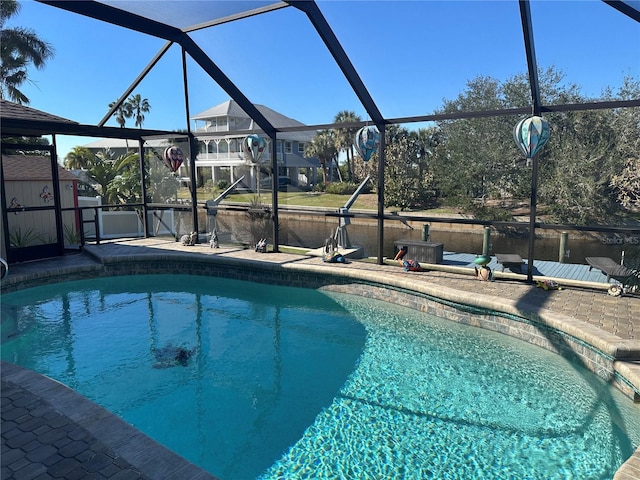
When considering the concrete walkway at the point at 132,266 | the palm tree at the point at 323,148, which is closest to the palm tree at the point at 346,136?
the palm tree at the point at 323,148

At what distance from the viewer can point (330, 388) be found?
231 inches

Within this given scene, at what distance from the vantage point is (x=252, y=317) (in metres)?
8.81

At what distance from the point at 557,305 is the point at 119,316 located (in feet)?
28.3

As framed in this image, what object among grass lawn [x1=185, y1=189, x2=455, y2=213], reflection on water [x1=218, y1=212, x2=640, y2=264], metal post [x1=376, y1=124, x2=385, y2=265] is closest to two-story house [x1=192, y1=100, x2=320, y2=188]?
grass lawn [x1=185, y1=189, x2=455, y2=213]

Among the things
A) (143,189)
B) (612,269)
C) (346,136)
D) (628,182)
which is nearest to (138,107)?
(346,136)

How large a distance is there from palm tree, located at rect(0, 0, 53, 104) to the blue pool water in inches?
861

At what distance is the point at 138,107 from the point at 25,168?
41.4m

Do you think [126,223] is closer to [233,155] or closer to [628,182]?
[233,155]

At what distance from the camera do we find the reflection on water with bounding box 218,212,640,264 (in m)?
18.4

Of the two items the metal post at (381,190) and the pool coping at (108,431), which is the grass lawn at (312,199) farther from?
the pool coping at (108,431)

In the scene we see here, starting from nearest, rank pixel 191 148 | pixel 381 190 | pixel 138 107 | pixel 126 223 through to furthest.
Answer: pixel 381 190, pixel 191 148, pixel 126 223, pixel 138 107

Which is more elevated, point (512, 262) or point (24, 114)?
point (24, 114)

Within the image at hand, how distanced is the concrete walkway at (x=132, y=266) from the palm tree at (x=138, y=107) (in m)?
41.2

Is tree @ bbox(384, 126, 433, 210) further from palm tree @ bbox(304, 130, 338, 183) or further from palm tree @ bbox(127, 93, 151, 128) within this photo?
palm tree @ bbox(127, 93, 151, 128)
